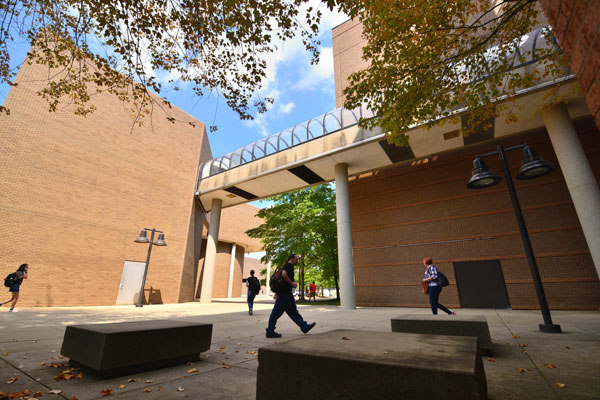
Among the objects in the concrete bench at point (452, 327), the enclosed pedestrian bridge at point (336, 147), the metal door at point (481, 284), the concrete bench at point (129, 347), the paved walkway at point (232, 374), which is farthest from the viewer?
the metal door at point (481, 284)

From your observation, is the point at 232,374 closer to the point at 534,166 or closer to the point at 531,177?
the point at 534,166

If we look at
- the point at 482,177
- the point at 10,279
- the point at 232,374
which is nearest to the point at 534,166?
the point at 482,177

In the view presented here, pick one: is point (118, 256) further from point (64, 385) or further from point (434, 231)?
point (434, 231)

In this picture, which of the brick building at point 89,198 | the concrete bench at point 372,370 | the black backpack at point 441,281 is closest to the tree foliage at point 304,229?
the brick building at point 89,198

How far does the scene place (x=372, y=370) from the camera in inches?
65.9

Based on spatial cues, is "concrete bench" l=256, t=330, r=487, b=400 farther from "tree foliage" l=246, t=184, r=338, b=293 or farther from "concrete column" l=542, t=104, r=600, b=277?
"tree foliage" l=246, t=184, r=338, b=293

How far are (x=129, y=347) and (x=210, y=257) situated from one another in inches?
749

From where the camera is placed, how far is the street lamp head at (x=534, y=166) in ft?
20.2

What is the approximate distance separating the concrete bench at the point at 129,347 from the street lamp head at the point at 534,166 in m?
7.79

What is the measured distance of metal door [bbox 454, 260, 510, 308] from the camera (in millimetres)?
13320

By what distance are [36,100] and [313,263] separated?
67.3 feet

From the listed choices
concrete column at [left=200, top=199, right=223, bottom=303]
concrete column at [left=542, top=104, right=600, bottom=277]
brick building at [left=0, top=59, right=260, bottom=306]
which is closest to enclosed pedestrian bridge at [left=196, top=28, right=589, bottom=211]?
concrete column at [left=542, top=104, right=600, bottom=277]

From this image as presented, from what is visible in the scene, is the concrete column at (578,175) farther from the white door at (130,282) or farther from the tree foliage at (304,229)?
the white door at (130,282)

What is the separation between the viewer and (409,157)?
15609 millimetres
